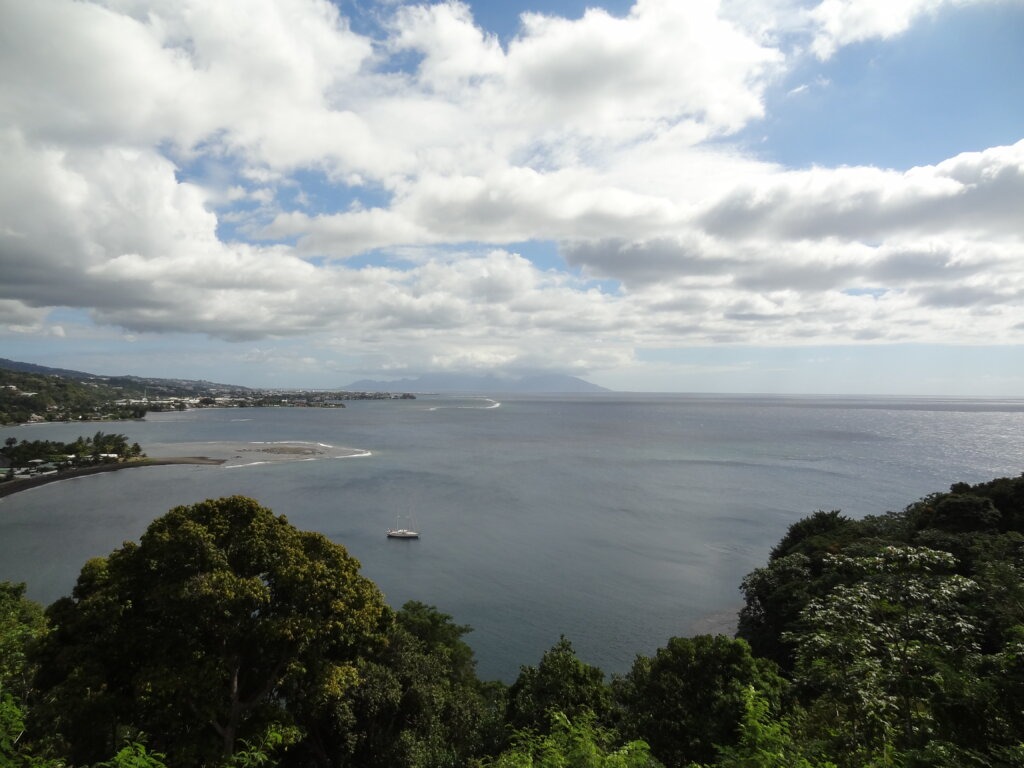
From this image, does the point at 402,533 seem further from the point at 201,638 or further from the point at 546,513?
the point at 201,638

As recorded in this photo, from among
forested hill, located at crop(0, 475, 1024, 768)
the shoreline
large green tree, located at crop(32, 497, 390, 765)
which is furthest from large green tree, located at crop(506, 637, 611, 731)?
the shoreline

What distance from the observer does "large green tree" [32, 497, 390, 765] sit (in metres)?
10.3

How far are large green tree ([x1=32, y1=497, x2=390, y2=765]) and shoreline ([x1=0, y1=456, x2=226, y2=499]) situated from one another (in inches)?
2338

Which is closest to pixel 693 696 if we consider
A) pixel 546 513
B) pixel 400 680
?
pixel 400 680

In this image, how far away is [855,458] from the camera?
3093 inches

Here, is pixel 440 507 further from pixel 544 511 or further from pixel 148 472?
pixel 148 472

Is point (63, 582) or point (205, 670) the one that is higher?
point (205, 670)

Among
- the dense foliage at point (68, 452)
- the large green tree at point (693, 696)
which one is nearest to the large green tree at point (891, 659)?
the large green tree at point (693, 696)

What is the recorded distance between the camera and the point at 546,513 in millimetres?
48062

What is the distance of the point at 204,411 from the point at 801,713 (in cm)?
20529

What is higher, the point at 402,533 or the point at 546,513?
the point at 546,513

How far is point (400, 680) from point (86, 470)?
70.9m

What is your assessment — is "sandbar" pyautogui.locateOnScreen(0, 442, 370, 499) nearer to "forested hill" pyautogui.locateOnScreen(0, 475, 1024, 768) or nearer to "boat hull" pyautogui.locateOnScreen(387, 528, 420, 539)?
"boat hull" pyautogui.locateOnScreen(387, 528, 420, 539)

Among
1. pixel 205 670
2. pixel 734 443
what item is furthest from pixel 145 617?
pixel 734 443
